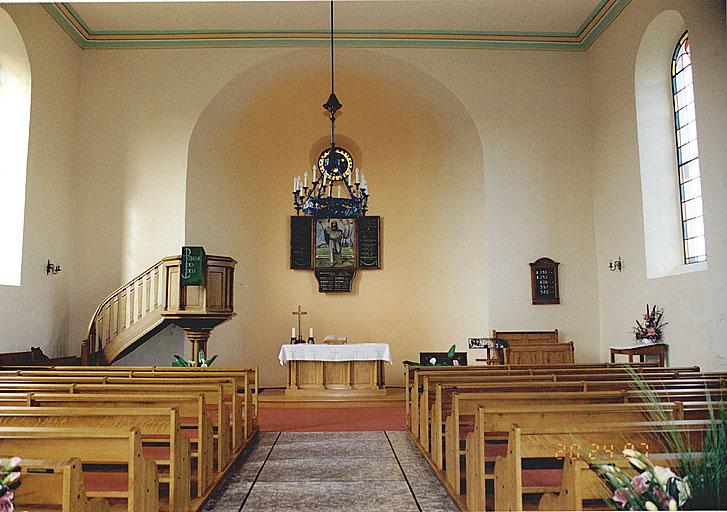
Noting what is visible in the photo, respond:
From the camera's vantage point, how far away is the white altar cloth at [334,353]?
9.80 meters

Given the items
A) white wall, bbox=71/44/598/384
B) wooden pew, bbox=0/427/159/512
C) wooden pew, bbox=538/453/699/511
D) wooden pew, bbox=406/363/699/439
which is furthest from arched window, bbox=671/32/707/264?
wooden pew, bbox=0/427/159/512

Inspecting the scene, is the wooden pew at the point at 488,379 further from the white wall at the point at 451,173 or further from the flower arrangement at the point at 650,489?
the white wall at the point at 451,173

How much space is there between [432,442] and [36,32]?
8275 millimetres

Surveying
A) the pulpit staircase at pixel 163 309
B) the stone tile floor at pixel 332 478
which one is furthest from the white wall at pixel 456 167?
the stone tile floor at pixel 332 478

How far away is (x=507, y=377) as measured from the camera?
542 centimetres

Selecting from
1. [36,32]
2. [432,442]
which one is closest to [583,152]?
[432,442]

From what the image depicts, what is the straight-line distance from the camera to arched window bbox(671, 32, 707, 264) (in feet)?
28.9

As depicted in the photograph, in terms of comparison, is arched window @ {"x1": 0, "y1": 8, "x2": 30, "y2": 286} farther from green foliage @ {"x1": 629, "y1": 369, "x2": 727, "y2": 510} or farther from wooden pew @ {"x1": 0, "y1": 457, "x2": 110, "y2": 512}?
green foliage @ {"x1": 629, "y1": 369, "x2": 727, "y2": 510}

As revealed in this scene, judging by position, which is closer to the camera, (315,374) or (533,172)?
(315,374)

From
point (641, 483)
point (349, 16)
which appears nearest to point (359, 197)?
point (349, 16)

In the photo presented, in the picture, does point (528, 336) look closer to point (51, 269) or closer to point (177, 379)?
point (177, 379)

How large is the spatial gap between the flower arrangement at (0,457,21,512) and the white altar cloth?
7.59 meters

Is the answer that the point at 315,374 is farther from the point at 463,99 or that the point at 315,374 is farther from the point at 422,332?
the point at 463,99

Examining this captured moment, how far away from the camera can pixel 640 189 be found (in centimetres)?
941
